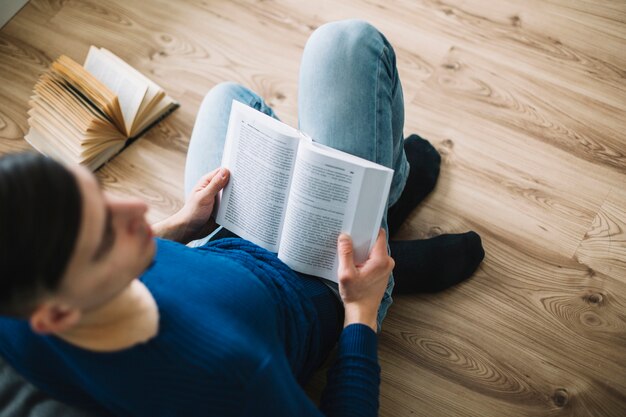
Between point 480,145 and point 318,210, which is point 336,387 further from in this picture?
point 480,145

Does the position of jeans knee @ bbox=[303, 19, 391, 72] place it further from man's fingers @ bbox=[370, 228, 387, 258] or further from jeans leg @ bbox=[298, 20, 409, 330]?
man's fingers @ bbox=[370, 228, 387, 258]

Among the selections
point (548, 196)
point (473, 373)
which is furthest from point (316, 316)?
point (548, 196)

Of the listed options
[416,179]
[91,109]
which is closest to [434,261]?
[416,179]

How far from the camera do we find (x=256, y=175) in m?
Result: 0.85

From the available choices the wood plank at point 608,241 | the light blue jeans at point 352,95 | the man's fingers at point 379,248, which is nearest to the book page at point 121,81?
the light blue jeans at point 352,95

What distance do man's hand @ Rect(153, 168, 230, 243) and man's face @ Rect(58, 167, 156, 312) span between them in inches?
11.8

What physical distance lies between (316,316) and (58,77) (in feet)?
3.11

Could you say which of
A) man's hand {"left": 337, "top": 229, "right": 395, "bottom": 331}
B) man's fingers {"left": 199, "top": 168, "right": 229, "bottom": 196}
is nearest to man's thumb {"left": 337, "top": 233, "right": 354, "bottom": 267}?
man's hand {"left": 337, "top": 229, "right": 395, "bottom": 331}

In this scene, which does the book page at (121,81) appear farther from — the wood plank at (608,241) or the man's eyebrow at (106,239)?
the wood plank at (608,241)

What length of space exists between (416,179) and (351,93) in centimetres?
39

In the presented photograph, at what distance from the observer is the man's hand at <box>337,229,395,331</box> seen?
822 millimetres

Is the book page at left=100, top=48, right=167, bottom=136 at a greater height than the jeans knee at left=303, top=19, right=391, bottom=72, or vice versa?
the jeans knee at left=303, top=19, right=391, bottom=72

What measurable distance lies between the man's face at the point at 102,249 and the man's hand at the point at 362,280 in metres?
0.33

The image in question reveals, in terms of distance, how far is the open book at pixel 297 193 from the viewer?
0.78 meters
